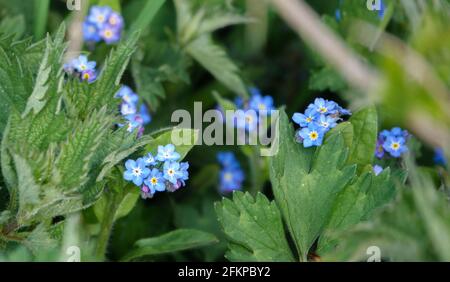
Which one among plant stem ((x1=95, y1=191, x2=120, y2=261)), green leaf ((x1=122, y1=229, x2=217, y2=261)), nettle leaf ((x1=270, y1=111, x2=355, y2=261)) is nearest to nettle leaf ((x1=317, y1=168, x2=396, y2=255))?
nettle leaf ((x1=270, y1=111, x2=355, y2=261))

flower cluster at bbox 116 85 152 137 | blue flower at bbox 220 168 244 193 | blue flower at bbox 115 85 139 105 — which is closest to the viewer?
flower cluster at bbox 116 85 152 137

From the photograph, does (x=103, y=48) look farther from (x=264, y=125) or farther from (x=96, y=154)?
(x=96, y=154)

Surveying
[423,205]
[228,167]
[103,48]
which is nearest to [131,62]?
[103,48]

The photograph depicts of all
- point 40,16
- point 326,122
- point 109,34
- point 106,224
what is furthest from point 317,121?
point 40,16

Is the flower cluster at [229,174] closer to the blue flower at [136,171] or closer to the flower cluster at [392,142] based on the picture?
the flower cluster at [392,142]

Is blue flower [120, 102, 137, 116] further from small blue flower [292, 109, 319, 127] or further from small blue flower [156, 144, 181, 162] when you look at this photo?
small blue flower [292, 109, 319, 127]

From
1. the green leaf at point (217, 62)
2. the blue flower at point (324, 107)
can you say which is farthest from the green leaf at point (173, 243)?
the green leaf at point (217, 62)
